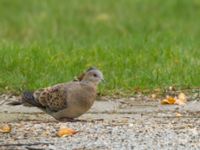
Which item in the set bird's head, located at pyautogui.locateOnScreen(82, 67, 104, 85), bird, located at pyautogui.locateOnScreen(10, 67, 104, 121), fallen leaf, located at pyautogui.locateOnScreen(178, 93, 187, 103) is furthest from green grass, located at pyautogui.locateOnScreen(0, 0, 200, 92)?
bird's head, located at pyautogui.locateOnScreen(82, 67, 104, 85)

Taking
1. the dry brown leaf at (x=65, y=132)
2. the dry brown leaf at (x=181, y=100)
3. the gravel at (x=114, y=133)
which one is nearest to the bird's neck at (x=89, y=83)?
the gravel at (x=114, y=133)

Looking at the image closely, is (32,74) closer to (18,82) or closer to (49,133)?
(18,82)

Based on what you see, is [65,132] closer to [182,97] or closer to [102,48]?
[182,97]

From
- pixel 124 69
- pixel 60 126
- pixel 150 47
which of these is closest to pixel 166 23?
pixel 150 47

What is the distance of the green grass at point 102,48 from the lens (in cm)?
1054

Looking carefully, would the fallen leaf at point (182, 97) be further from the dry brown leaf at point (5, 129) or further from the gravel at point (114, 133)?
the dry brown leaf at point (5, 129)

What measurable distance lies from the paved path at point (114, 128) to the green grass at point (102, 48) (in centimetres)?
89

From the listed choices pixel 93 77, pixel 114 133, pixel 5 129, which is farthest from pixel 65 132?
pixel 93 77

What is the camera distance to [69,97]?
852 centimetres

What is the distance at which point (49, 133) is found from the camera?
25.4 ft

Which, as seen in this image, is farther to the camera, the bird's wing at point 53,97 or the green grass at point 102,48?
the green grass at point 102,48

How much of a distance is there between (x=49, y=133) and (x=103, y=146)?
0.60 meters

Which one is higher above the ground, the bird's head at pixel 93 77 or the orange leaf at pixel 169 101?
the bird's head at pixel 93 77

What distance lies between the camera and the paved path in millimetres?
7387
